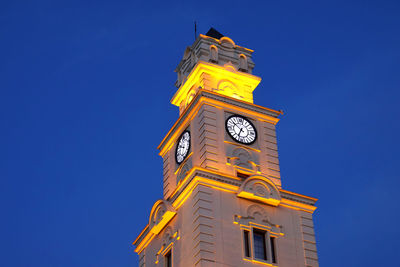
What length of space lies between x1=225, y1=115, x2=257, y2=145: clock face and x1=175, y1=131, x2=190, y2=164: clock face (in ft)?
10.8

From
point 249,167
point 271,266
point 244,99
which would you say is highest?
point 244,99

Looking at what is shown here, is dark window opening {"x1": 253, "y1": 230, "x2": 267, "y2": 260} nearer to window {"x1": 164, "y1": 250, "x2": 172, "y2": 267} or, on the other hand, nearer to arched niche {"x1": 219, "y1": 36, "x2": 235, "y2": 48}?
window {"x1": 164, "y1": 250, "x2": 172, "y2": 267}

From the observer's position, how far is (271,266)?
159ft

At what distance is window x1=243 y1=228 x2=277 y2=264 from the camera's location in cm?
4844

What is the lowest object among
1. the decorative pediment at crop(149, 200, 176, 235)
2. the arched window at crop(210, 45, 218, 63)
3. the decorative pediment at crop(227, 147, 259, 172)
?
the decorative pediment at crop(149, 200, 176, 235)

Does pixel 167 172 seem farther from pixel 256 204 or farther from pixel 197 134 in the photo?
pixel 256 204

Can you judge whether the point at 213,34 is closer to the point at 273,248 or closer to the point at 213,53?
the point at 213,53

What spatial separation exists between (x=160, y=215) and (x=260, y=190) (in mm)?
7272

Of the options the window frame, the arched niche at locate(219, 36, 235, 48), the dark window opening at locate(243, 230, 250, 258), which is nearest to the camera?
the window frame

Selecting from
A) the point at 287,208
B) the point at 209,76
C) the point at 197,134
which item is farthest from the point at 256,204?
the point at 209,76

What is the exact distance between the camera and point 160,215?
173 feet

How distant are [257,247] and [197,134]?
9.82 meters

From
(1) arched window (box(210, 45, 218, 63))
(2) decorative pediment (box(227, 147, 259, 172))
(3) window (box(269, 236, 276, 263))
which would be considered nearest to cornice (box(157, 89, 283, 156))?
(2) decorative pediment (box(227, 147, 259, 172))

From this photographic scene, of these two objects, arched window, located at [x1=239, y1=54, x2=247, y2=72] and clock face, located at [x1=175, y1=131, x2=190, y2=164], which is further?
arched window, located at [x1=239, y1=54, x2=247, y2=72]
